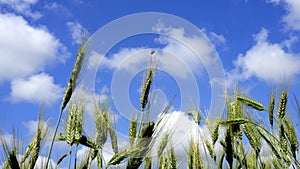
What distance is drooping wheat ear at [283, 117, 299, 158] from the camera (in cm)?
429

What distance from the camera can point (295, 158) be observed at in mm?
4215

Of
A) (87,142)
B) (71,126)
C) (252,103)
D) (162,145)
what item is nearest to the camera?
(71,126)

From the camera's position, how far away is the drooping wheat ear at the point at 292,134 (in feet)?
14.1

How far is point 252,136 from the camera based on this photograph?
187 inches

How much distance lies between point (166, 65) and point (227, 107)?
31.1 inches

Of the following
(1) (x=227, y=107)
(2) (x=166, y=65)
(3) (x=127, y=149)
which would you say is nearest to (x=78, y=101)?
(3) (x=127, y=149)

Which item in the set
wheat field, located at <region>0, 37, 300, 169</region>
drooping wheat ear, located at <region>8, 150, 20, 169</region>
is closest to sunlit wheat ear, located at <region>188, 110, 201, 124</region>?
wheat field, located at <region>0, 37, 300, 169</region>

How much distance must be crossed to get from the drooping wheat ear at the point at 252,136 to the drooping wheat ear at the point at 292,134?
36 centimetres

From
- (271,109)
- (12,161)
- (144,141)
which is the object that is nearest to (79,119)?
(144,141)

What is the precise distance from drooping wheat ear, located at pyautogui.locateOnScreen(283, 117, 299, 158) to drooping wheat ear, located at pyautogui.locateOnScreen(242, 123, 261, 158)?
0.36 meters

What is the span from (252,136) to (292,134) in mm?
473

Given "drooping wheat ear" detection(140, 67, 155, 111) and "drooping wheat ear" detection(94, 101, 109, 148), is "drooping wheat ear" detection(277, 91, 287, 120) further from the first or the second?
"drooping wheat ear" detection(94, 101, 109, 148)

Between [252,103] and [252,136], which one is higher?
[252,103]

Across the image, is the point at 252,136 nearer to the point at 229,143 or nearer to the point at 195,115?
the point at 229,143
